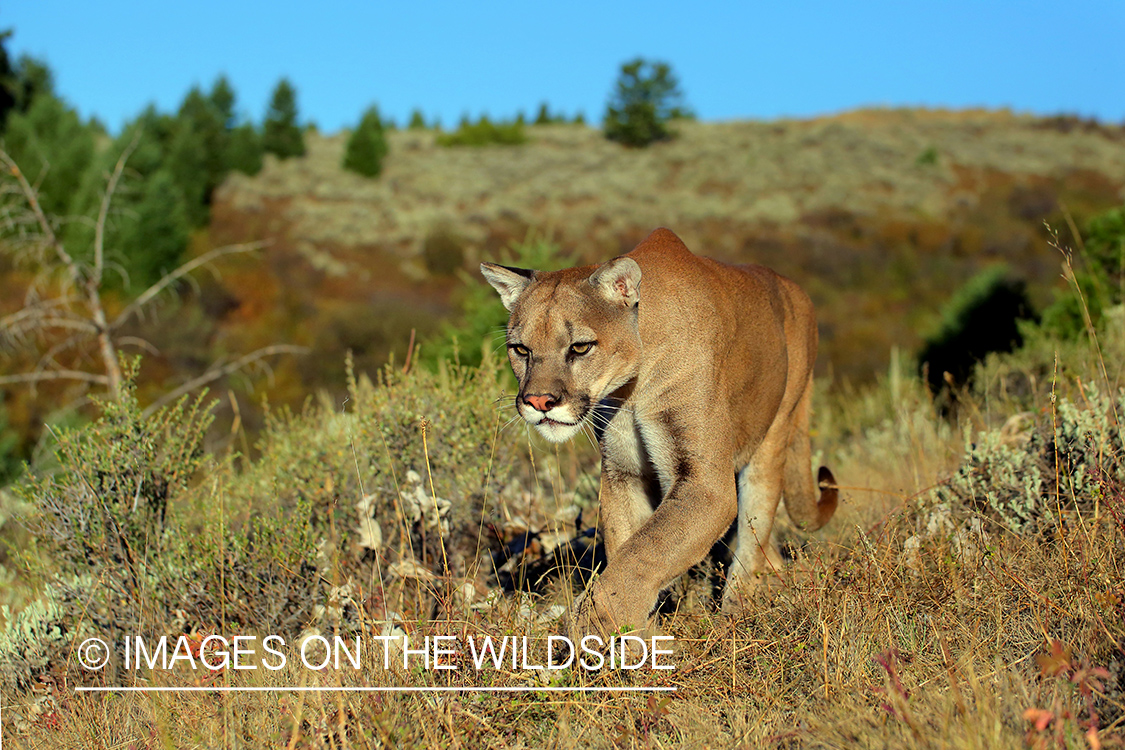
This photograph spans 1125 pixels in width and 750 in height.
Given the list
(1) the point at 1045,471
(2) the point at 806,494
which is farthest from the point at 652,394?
(1) the point at 1045,471

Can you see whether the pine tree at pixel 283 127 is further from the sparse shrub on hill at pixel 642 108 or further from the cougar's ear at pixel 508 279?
the cougar's ear at pixel 508 279

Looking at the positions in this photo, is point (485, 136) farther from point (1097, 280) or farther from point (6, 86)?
point (1097, 280)

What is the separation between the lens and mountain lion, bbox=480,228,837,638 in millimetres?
3143

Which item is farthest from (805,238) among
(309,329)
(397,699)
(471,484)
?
(397,699)

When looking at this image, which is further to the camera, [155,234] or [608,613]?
[155,234]

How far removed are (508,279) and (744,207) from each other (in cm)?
3642

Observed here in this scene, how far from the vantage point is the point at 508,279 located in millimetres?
3619

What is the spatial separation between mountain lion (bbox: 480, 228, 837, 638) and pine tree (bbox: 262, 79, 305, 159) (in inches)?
1818

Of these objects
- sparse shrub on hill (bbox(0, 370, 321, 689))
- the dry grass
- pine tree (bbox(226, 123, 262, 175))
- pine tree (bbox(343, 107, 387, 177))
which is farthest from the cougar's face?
pine tree (bbox(343, 107, 387, 177))

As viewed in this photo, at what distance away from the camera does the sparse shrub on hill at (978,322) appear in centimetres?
1288

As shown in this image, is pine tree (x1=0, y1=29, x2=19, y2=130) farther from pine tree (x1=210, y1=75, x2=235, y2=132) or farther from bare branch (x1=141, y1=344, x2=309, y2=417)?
bare branch (x1=141, y1=344, x2=309, y2=417)

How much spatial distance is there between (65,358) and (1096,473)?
20671 millimetres

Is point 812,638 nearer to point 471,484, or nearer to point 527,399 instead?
point 527,399

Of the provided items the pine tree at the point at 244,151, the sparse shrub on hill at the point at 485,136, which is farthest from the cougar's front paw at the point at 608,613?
the sparse shrub on hill at the point at 485,136
